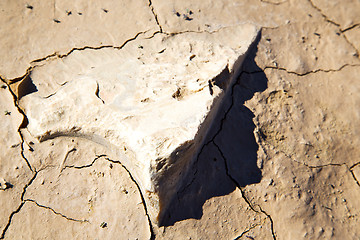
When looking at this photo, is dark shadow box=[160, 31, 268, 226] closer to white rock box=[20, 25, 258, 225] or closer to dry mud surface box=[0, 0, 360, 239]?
dry mud surface box=[0, 0, 360, 239]

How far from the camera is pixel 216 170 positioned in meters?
2.54

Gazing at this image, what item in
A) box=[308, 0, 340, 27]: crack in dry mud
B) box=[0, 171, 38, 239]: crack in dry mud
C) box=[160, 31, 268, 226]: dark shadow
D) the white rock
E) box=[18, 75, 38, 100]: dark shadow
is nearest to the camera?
the white rock

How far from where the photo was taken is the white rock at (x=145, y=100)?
209 centimetres

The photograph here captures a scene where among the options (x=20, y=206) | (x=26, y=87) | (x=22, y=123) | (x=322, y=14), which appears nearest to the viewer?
(x=20, y=206)

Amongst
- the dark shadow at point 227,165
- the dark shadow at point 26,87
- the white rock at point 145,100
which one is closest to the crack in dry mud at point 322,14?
the white rock at point 145,100

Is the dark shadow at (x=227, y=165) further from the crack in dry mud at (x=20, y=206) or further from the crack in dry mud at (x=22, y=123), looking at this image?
the crack in dry mud at (x=22, y=123)

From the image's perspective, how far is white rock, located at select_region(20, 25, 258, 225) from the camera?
2.09 meters

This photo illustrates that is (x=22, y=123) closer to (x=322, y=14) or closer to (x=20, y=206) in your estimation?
(x=20, y=206)

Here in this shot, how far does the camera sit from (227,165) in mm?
2582

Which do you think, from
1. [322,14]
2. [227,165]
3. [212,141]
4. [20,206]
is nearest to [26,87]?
[20,206]

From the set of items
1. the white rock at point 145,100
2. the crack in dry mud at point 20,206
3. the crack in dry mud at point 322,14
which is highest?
the crack in dry mud at point 322,14

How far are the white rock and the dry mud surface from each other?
0.16 ft

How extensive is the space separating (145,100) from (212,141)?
69cm

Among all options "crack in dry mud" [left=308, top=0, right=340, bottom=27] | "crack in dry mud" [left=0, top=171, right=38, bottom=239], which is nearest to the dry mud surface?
"crack in dry mud" [left=0, top=171, right=38, bottom=239]
